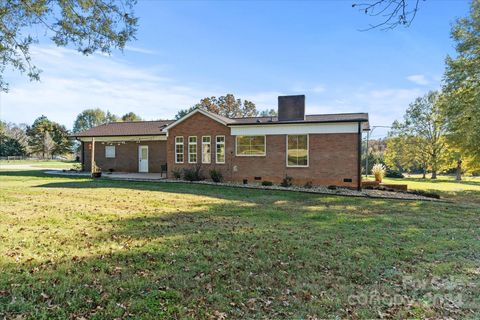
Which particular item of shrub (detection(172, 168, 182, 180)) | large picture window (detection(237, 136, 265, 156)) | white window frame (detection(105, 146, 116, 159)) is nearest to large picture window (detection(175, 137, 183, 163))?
shrub (detection(172, 168, 182, 180))

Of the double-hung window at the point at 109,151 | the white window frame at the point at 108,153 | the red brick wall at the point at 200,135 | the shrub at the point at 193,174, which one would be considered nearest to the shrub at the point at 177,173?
the red brick wall at the point at 200,135

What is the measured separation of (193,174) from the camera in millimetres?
20000

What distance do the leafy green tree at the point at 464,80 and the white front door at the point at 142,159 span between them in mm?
21815

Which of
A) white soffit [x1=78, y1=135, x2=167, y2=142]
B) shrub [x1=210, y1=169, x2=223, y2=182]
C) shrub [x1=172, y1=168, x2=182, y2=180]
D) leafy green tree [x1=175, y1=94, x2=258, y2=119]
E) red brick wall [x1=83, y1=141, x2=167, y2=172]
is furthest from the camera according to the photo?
leafy green tree [x1=175, y1=94, x2=258, y2=119]

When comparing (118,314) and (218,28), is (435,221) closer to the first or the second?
(118,314)

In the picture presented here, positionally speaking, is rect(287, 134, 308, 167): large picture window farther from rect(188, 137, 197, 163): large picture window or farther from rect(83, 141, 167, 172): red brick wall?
rect(83, 141, 167, 172): red brick wall

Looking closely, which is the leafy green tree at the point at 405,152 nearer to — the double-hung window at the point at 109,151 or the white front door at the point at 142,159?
the white front door at the point at 142,159

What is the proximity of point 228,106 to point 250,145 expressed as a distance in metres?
32.7

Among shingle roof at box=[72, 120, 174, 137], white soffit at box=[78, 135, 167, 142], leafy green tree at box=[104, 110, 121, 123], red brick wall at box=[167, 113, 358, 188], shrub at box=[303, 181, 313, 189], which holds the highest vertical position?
leafy green tree at box=[104, 110, 121, 123]

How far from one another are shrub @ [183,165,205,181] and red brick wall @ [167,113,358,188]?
308 millimetres

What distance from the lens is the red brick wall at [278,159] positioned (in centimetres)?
1739

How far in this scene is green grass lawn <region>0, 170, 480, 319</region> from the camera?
→ 12.3 feet

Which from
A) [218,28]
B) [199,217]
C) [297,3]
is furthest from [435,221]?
[218,28]

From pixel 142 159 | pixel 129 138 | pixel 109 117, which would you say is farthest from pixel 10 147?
pixel 142 159
